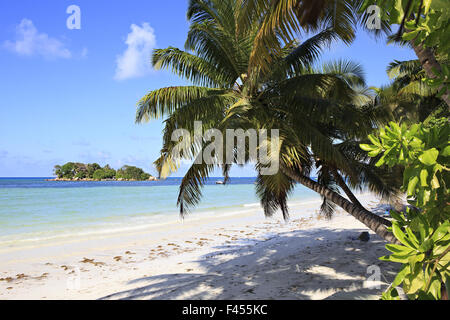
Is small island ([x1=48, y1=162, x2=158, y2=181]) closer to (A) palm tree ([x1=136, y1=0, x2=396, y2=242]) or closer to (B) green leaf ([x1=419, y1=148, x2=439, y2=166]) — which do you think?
(A) palm tree ([x1=136, y1=0, x2=396, y2=242])

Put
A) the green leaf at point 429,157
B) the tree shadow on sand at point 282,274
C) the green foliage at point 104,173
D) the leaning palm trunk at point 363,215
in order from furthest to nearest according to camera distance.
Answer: the green foliage at point 104,173, the tree shadow on sand at point 282,274, the leaning palm trunk at point 363,215, the green leaf at point 429,157

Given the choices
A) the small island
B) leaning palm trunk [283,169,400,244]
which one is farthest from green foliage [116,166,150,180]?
leaning palm trunk [283,169,400,244]

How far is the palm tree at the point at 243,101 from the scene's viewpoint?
18.4 ft

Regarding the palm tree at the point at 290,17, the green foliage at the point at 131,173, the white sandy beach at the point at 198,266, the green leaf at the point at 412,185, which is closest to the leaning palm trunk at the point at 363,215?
the white sandy beach at the point at 198,266

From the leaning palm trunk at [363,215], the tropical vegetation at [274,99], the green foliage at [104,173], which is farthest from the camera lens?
the green foliage at [104,173]

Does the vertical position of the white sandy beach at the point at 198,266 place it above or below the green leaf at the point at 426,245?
below

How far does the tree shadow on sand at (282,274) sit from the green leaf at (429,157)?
3.44 metres

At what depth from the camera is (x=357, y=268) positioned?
6.58 metres

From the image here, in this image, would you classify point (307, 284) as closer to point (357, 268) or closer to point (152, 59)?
Result: point (357, 268)

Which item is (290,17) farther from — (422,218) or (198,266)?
(198,266)

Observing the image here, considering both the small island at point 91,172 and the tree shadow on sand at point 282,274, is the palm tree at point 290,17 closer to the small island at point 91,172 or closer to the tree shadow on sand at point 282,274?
the tree shadow on sand at point 282,274

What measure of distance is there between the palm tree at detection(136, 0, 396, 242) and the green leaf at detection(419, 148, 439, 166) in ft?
13.6

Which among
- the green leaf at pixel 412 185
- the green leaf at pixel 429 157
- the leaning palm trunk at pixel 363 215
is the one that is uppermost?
the green leaf at pixel 429 157
